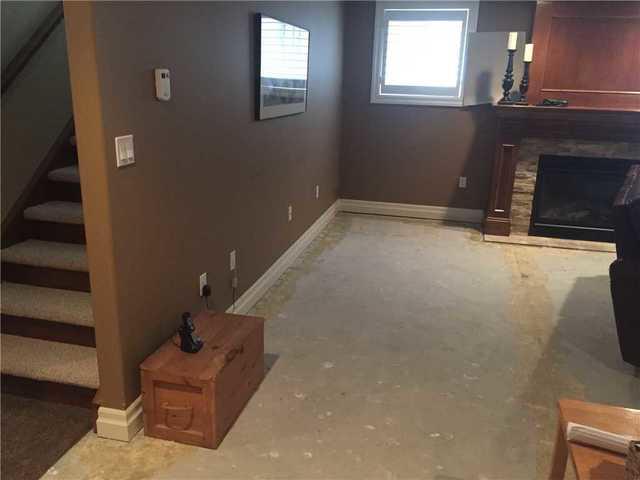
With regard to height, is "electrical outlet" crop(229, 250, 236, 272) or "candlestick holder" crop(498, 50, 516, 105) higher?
"candlestick holder" crop(498, 50, 516, 105)

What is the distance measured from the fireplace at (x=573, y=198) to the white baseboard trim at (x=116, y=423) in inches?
155

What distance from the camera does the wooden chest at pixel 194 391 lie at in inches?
79.9

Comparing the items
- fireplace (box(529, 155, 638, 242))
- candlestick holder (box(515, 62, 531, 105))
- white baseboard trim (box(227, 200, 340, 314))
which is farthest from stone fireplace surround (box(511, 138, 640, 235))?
white baseboard trim (box(227, 200, 340, 314))

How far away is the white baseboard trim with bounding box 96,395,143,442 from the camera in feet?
6.93

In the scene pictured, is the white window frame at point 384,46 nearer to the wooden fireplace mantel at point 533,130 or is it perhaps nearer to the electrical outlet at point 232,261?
the wooden fireplace mantel at point 533,130

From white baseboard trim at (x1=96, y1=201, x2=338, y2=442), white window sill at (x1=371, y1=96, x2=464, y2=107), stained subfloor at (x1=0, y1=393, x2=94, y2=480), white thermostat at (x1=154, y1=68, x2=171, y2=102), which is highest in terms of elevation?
white thermostat at (x1=154, y1=68, x2=171, y2=102)

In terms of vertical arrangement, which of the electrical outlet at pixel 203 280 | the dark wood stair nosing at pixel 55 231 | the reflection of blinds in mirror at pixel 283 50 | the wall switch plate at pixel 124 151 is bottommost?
the electrical outlet at pixel 203 280

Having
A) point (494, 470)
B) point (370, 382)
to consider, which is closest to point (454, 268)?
point (370, 382)

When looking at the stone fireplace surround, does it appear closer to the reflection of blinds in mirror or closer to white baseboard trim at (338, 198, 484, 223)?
white baseboard trim at (338, 198, 484, 223)

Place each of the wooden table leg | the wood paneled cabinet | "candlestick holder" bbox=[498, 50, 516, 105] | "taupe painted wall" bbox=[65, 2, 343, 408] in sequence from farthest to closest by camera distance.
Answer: "candlestick holder" bbox=[498, 50, 516, 105]
the wood paneled cabinet
"taupe painted wall" bbox=[65, 2, 343, 408]
the wooden table leg

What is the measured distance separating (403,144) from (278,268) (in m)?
2.28

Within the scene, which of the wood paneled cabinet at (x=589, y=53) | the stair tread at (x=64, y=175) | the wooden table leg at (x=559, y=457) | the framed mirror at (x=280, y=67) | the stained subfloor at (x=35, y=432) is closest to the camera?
the wooden table leg at (x=559, y=457)

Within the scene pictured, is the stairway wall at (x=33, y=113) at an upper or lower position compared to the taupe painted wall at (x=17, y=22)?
lower

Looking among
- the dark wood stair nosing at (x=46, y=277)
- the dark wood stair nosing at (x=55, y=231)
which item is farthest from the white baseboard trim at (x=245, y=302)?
the dark wood stair nosing at (x=55, y=231)
